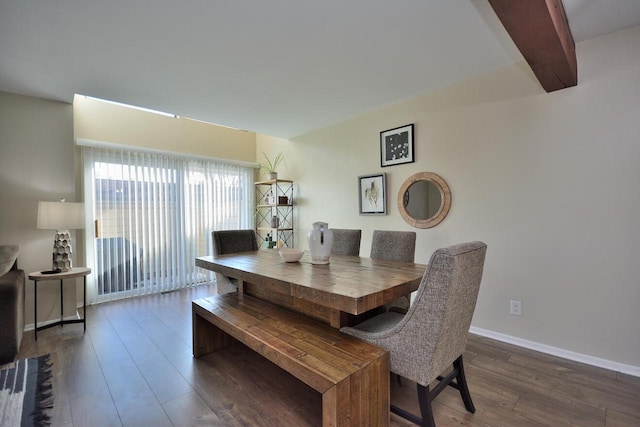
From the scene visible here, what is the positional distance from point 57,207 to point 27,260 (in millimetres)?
684

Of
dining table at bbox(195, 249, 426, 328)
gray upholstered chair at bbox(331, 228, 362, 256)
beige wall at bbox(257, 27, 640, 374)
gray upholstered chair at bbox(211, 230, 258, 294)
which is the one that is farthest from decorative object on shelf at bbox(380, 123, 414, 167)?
gray upholstered chair at bbox(211, 230, 258, 294)

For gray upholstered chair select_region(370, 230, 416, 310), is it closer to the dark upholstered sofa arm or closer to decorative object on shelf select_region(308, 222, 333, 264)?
decorative object on shelf select_region(308, 222, 333, 264)

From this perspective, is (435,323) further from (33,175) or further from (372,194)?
(33,175)

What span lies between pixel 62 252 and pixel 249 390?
249 cm

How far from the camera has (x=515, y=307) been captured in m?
2.50

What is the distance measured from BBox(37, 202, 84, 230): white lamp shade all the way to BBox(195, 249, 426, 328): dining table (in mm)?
1436

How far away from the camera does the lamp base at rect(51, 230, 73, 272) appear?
286 centimetres

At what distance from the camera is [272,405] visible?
170cm

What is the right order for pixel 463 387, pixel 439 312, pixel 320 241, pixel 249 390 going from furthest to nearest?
pixel 320 241, pixel 249 390, pixel 463 387, pixel 439 312

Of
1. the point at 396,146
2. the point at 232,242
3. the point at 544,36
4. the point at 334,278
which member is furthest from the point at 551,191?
the point at 232,242

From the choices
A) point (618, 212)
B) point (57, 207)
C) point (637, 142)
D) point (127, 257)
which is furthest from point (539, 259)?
point (127, 257)

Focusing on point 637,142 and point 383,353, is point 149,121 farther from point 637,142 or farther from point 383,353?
point 637,142

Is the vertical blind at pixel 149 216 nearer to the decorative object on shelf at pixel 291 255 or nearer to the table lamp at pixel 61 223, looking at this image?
the table lamp at pixel 61 223

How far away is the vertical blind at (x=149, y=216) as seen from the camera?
3.79 metres
